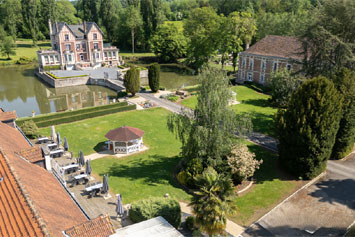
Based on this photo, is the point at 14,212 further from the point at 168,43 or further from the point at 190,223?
the point at 168,43

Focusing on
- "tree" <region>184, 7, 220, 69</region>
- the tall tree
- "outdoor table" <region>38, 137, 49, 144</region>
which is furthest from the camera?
the tall tree

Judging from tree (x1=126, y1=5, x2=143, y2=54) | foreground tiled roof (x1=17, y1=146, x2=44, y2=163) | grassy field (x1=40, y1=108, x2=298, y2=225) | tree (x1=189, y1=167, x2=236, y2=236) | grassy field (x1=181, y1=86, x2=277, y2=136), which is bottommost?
grassy field (x1=40, y1=108, x2=298, y2=225)

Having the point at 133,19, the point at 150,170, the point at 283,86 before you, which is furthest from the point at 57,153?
the point at 133,19

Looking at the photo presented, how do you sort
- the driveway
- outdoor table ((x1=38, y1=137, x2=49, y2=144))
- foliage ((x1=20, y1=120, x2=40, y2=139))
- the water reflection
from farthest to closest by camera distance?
the water reflection → foliage ((x1=20, y1=120, x2=40, y2=139)) → outdoor table ((x1=38, y1=137, x2=49, y2=144)) → the driveway

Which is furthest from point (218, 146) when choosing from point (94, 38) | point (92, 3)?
point (92, 3)

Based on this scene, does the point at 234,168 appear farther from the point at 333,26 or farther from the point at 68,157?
the point at 333,26

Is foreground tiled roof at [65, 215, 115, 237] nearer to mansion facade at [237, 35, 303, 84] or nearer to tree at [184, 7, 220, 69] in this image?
mansion facade at [237, 35, 303, 84]

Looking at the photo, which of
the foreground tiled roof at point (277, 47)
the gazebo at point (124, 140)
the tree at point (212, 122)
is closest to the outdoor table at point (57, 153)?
the gazebo at point (124, 140)

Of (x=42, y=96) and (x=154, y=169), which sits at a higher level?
(x=42, y=96)

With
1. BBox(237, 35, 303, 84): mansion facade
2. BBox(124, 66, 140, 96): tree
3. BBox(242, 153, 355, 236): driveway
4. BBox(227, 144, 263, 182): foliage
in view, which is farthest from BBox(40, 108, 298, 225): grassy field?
BBox(237, 35, 303, 84): mansion facade
